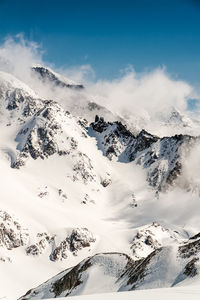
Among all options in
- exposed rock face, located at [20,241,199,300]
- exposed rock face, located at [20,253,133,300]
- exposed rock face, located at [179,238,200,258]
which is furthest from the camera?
exposed rock face, located at [20,253,133,300]

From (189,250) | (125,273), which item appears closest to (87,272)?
(125,273)

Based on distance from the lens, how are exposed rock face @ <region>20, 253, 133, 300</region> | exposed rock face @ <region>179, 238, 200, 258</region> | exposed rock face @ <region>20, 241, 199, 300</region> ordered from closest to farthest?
exposed rock face @ <region>20, 241, 199, 300</region> → exposed rock face @ <region>179, 238, 200, 258</region> → exposed rock face @ <region>20, 253, 133, 300</region>

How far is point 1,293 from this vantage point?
18950cm

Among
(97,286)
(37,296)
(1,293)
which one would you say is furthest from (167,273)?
(1,293)

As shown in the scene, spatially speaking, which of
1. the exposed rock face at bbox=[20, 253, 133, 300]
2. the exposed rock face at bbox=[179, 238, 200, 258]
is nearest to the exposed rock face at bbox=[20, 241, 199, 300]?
the exposed rock face at bbox=[20, 253, 133, 300]

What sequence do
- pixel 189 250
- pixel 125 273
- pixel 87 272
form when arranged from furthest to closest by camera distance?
1. pixel 87 272
2. pixel 125 273
3. pixel 189 250

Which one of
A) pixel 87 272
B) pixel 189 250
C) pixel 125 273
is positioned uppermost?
pixel 87 272

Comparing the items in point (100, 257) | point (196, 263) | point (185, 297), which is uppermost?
point (100, 257)

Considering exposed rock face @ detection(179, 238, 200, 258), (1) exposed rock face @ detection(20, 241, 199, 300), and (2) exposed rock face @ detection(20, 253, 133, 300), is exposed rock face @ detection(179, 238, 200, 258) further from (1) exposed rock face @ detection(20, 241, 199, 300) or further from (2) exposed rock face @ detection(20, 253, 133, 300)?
(2) exposed rock face @ detection(20, 253, 133, 300)

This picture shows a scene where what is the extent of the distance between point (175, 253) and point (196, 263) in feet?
44.0

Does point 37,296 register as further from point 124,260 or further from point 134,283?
point 134,283

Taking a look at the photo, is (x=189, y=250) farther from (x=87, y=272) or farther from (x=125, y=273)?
(x=87, y=272)

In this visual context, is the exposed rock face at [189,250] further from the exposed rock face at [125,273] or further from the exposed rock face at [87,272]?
the exposed rock face at [87,272]

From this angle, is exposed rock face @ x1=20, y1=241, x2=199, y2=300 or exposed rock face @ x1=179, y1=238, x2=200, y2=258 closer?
exposed rock face @ x1=20, y1=241, x2=199, y2=300
